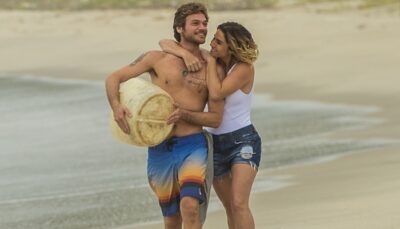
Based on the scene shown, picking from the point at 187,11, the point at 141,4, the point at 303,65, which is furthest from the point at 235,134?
the point at 141,4

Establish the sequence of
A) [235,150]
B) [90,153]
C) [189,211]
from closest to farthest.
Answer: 1. [189,211]
2. [235,150]
3. [90,153]

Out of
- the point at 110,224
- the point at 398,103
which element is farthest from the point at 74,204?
the point at 398,103

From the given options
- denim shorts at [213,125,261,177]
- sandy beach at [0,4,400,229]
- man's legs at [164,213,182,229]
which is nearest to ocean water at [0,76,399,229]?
sandy beach at [0,4,400,229]

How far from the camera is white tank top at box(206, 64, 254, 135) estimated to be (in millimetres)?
7441

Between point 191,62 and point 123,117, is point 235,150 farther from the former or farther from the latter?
point 123,117

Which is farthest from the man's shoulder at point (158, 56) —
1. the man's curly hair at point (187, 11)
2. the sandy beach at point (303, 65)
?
the sandy beach at point (303, 65)

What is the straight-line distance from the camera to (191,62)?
24.2 feet

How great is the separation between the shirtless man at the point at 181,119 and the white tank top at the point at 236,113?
0.09 meters

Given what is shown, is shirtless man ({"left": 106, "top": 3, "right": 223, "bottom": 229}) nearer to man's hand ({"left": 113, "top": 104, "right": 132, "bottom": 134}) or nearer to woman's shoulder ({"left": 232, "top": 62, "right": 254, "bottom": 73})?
man's hand ({"left": 113, "top": 104, "right": 132, "bottom": 134})

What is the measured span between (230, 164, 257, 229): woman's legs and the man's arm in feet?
2.20

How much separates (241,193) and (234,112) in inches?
18.5

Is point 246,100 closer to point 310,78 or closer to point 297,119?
point 297,119

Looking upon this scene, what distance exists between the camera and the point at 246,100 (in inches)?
294

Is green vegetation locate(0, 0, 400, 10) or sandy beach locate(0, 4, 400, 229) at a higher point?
sandy beach locate(0, 4, 400, 229)
